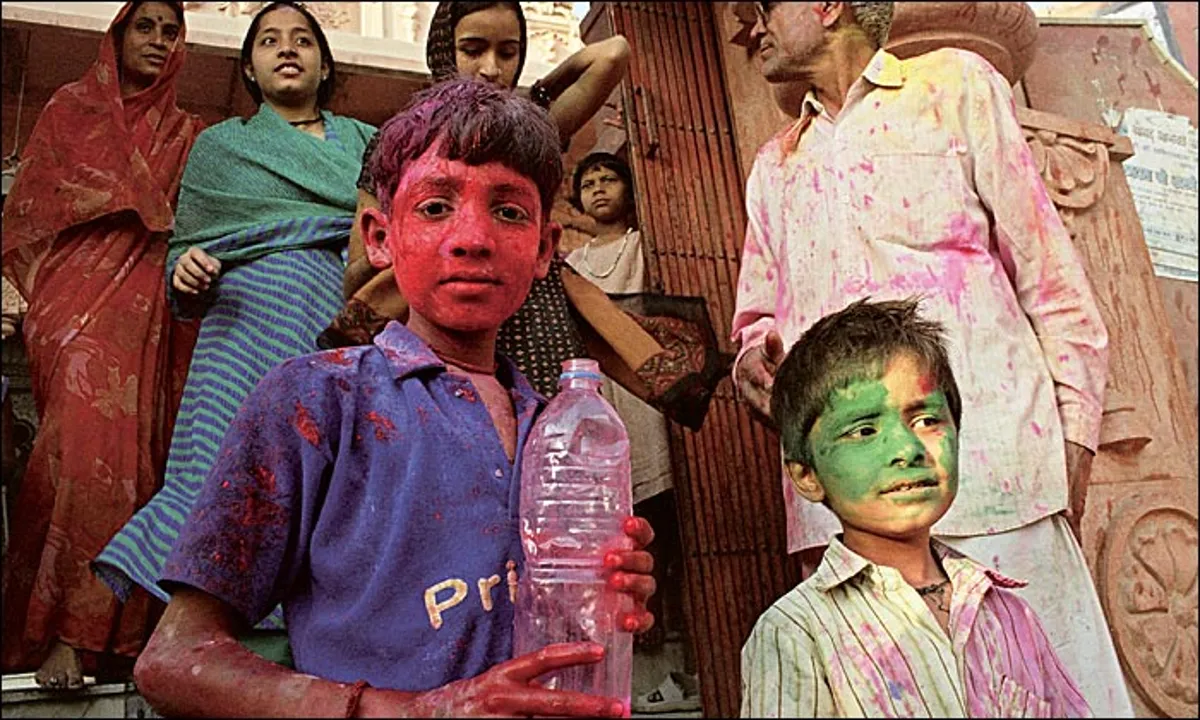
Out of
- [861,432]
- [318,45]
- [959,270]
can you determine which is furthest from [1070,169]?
[318,45]

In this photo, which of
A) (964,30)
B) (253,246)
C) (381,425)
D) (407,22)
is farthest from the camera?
(407,22)

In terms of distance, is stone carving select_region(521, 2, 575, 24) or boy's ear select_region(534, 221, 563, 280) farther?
stone carving select_region(521, 2, 575, 24)

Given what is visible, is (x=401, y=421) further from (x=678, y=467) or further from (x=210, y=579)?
(x=678, y=467)

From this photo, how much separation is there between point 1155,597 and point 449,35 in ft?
6.27

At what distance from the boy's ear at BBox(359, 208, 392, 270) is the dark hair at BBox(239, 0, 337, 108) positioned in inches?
43.0

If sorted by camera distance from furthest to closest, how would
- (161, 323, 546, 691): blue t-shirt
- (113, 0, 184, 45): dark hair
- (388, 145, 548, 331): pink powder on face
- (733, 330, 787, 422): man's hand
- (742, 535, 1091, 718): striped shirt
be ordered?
(113, 0, 184, 45): dark hair < (733, 330, 787, 422): man's hand < (388, 145, 548, 331): pink powder on face < (742, 535, 1091, 718): striped shirt < (161, 323, 546, 691): blue t-shirt

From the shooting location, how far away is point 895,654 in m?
1.61

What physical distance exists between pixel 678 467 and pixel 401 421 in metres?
Answer: 1.17

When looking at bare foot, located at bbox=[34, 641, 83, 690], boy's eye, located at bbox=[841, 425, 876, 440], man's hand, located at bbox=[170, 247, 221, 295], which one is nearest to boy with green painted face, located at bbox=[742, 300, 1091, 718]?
boy's eye, located at bbox=[841, 425, 876, 440]

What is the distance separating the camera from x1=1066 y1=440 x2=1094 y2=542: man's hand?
218cm

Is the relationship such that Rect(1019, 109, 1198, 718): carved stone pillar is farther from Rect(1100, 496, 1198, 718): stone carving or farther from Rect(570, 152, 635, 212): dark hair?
Rect(570, 152, 635, 212): dark hair

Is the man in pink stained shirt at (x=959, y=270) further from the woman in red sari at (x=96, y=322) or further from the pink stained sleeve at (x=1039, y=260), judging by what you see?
the woman in red sari at (x=96, y=322)

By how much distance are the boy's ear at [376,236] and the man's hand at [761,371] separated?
2.51ft

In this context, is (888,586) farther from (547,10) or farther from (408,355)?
(547,10)
